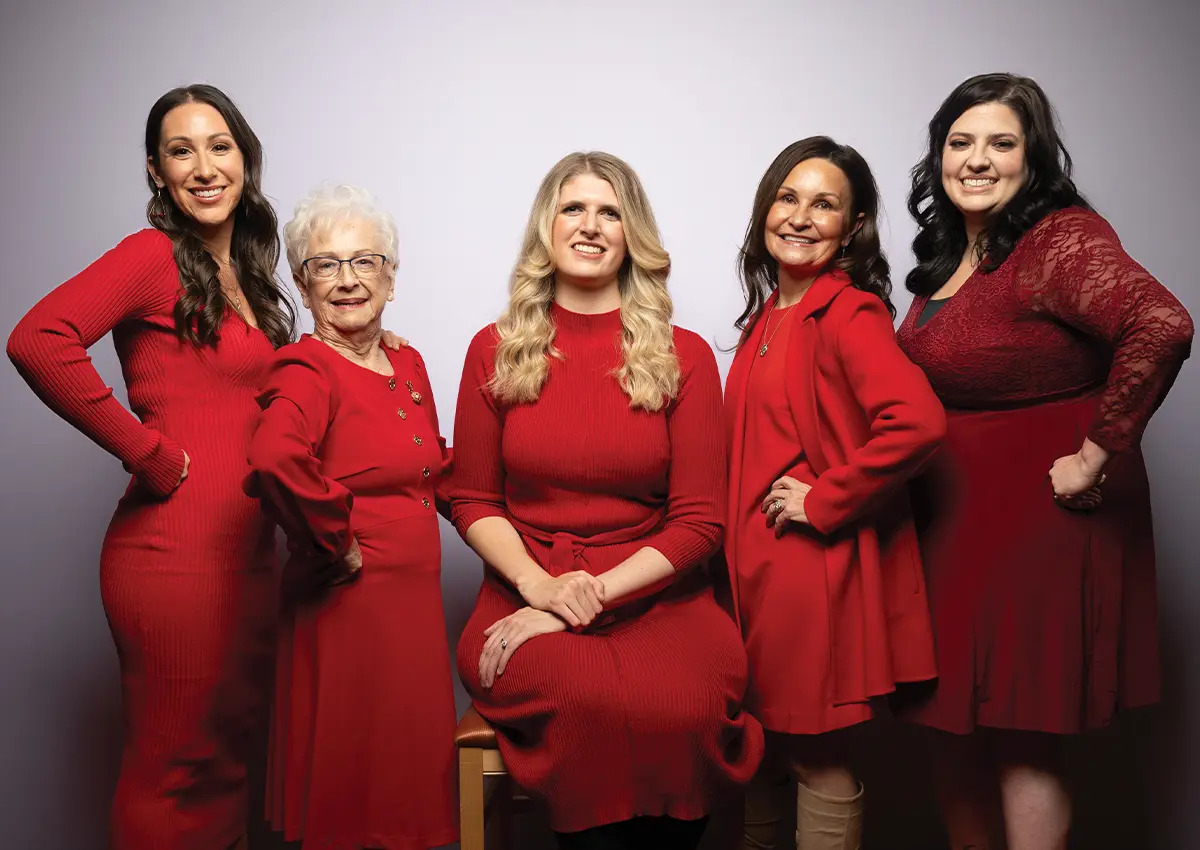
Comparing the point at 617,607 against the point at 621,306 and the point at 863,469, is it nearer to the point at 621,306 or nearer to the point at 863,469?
the point at 863,469

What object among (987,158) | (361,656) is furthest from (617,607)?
(987,158)

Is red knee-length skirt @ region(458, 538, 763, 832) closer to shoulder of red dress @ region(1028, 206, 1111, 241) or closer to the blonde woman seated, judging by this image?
the blonde woman seated

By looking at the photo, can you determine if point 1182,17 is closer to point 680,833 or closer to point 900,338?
point 900,338

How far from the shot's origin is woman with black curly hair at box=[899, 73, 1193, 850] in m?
2.17

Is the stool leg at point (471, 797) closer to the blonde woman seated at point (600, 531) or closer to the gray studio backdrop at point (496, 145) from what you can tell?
the blonde woman seated at point (600, 531)

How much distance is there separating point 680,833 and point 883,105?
2414 mm

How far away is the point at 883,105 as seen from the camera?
3.36 meters

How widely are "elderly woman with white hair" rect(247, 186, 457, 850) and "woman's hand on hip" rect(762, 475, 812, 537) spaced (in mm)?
802

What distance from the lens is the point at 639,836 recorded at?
2.17 metres

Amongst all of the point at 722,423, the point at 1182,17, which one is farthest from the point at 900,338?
the point at 1182,17

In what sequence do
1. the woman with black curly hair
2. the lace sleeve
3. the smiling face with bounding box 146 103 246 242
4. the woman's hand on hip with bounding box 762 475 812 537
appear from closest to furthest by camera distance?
1. the lace sleeve
2. the woman with black curly hair
3. the woman's hand on hip with bounding box 762 475 812 537
4. the smiling face with bounding box 146 103 246 242

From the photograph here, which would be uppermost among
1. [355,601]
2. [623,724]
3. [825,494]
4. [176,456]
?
[176,456]

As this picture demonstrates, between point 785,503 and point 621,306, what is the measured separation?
647 millimetres

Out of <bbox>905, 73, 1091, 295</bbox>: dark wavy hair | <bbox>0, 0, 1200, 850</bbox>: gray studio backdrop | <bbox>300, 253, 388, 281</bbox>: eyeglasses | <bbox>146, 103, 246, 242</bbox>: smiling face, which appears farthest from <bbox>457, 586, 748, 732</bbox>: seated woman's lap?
<bbox>0, 0, 1200, 850</bbox>: gray studio backdrop
